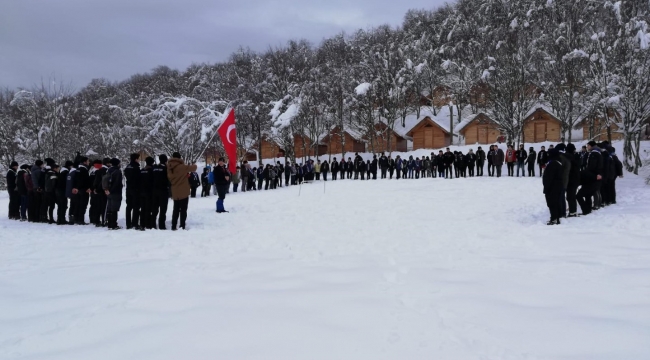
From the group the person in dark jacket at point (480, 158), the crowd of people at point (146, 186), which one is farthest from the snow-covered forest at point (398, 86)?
the crowd of people at point (146, 186)

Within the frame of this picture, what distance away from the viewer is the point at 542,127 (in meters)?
45.1

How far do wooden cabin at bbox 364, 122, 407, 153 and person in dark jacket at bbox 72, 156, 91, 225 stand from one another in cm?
3887

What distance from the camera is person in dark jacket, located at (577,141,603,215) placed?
10469mm

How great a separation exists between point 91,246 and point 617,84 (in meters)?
28.1

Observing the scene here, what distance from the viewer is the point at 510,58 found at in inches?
1444

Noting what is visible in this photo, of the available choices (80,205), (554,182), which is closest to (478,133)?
(554,182)

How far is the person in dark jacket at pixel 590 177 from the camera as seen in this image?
A: 34.3 ft

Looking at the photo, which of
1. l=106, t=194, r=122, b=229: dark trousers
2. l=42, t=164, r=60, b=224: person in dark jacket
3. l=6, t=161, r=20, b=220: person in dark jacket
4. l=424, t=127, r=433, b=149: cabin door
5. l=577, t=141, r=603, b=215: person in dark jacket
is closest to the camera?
l=577, t=141, r=603, b=215: person in dark jacket

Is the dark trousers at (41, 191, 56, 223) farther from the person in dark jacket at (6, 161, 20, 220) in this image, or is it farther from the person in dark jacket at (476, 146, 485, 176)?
the person in dark jacket at (476, 146, 485, 176)

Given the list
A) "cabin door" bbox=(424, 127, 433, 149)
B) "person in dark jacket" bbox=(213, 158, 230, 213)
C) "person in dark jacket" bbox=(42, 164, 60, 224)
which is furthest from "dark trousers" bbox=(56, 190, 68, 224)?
"cabin door" bbox=(424, 127, 433, 149)

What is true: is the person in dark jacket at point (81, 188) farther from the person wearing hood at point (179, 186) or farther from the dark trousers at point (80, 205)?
the person wearing hood at point (179, 186)

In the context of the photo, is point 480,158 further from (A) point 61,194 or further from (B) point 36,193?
(B) point 36,193

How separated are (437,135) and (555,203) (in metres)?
42.5

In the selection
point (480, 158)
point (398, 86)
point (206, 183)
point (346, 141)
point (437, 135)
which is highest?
point (398, 86)
